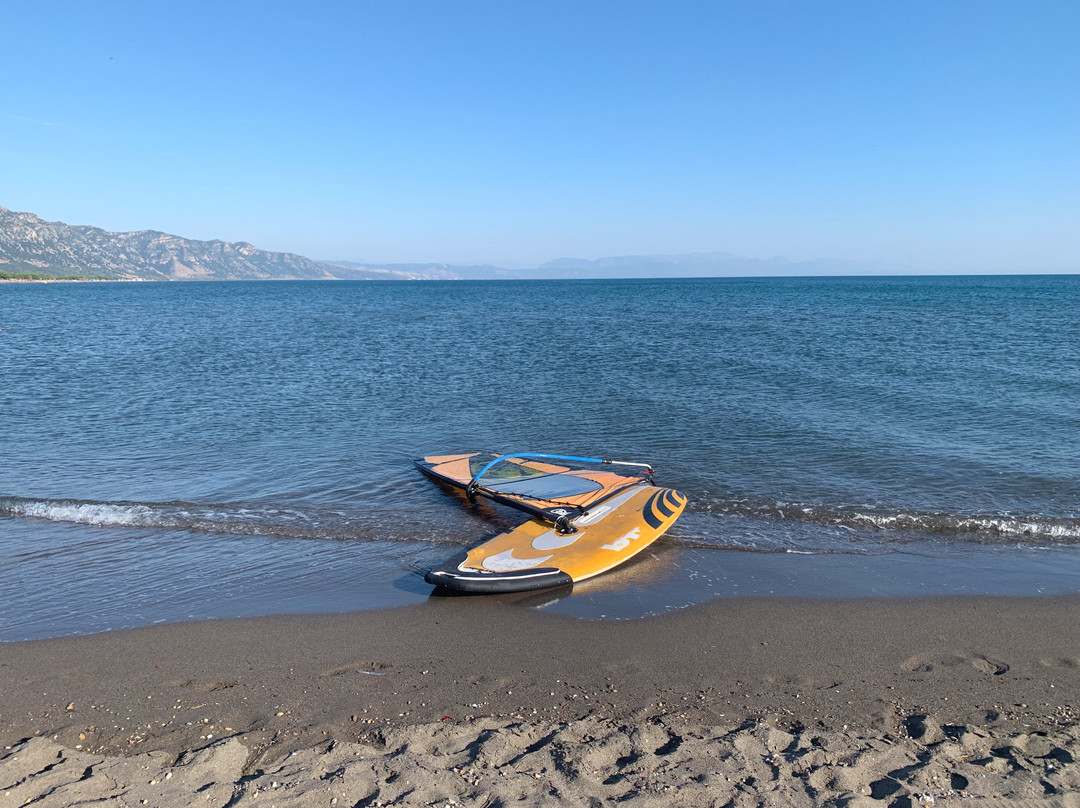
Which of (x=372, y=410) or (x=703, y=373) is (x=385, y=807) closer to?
(x=372, y=410)

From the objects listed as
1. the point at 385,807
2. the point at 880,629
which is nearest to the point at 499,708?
the point at 385,807

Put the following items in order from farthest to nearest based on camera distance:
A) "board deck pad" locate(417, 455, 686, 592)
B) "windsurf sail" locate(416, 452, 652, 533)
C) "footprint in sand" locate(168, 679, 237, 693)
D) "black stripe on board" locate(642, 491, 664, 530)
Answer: "windsurf sail" locate(416, 452, 652, 533)
"black stripe on board" locate(642, 491, 664, 530)
"board deck pad" locate(417, 455, 686, 592)
"footprint in sand" locate(168, 679, 237, 693)

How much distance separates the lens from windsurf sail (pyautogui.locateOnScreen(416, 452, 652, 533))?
12.4 m

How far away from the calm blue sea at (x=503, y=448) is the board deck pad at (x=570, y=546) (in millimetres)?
357

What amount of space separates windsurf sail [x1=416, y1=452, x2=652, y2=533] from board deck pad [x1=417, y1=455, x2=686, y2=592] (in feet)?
0.48

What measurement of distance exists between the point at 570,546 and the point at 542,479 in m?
3.44

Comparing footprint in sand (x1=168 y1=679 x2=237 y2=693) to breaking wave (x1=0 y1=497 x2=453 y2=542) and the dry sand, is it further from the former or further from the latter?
breaking wave (x1=0 y1=497 x2=453 y2=542)

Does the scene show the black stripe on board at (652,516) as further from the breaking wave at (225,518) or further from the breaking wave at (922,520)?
the breaking wave at (225,518)

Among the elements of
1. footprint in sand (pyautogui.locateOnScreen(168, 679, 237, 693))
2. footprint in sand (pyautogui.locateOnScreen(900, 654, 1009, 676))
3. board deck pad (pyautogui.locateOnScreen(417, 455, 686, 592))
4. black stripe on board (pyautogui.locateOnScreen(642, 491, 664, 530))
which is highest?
black stripe on board (pyautogui.locateOnScreen(642, 491, 664, 530))

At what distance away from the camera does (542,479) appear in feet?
46.3

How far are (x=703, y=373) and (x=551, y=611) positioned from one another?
20.6 meters

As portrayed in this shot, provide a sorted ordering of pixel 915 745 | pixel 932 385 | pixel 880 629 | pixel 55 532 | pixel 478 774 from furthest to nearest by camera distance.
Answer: pixel 932 385
pixel 55 532
pixel 880 629
pixel 915 745
pixel 478 774

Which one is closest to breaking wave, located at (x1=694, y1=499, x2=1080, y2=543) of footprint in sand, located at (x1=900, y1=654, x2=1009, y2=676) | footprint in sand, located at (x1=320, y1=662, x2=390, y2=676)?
footprint in sand, located at (x1=900, y1=654, x2=1009, y2=676)

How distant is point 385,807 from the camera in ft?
16.4
